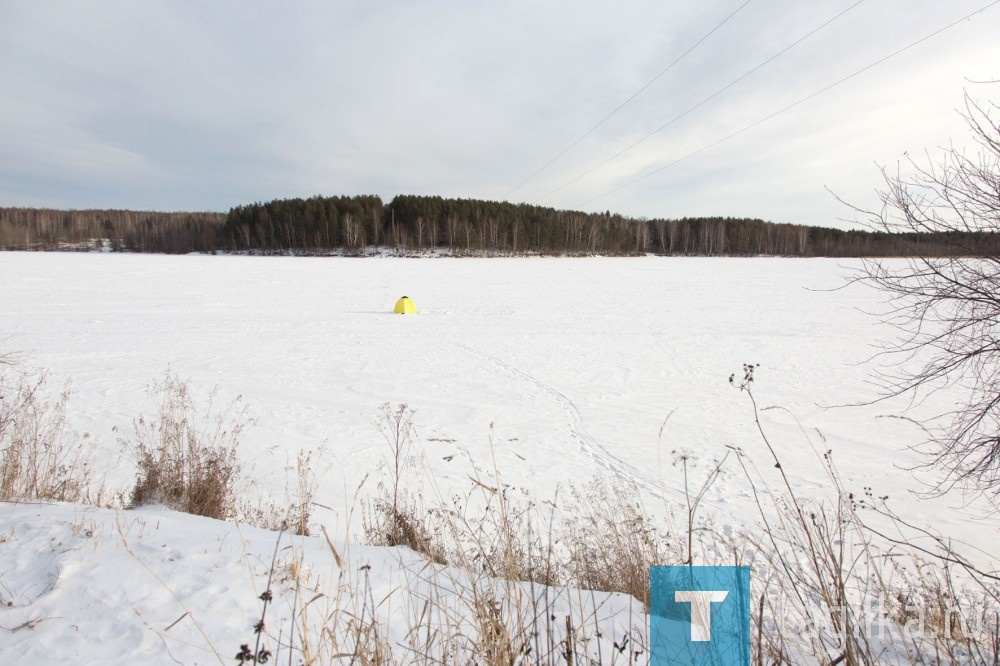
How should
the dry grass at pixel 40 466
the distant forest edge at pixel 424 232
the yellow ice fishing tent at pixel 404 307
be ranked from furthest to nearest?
the distant forest edge at pixel 424 232 < the yellow ice fishing tent at pixel 404 307 < the dry grass at pixel 40 466

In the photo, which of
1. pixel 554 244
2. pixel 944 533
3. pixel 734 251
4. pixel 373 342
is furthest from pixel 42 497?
pixel 734 251

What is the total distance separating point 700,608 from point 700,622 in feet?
0.20

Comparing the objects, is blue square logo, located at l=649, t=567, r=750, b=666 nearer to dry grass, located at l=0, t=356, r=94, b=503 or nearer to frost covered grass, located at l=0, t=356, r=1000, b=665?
frost covered grass, located at l=0, t=356, r=1000, b=665

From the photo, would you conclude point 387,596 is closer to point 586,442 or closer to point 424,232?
point 586,442

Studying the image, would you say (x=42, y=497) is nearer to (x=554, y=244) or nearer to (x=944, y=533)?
(x=944, y=533)

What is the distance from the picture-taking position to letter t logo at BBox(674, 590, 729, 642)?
2.27 meters

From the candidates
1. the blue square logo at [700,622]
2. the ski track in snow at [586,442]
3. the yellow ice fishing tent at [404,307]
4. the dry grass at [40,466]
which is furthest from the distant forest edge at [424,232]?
the blue square logo at [700,622]

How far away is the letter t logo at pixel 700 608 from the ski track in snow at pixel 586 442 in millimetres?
2891

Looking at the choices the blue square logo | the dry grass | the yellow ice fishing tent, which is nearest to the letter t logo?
the blue square logo

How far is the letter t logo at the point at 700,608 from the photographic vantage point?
2268 mm

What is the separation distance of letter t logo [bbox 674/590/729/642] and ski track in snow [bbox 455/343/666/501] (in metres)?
2.89

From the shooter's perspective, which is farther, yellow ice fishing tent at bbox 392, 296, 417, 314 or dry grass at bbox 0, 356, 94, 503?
yellow ice fishing tent at bbox 392, 296, 417, 314

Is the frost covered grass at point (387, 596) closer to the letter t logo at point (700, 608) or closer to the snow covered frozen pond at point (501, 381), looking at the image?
the letter t logo at point (700, 608)

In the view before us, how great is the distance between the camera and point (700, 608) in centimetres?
232
